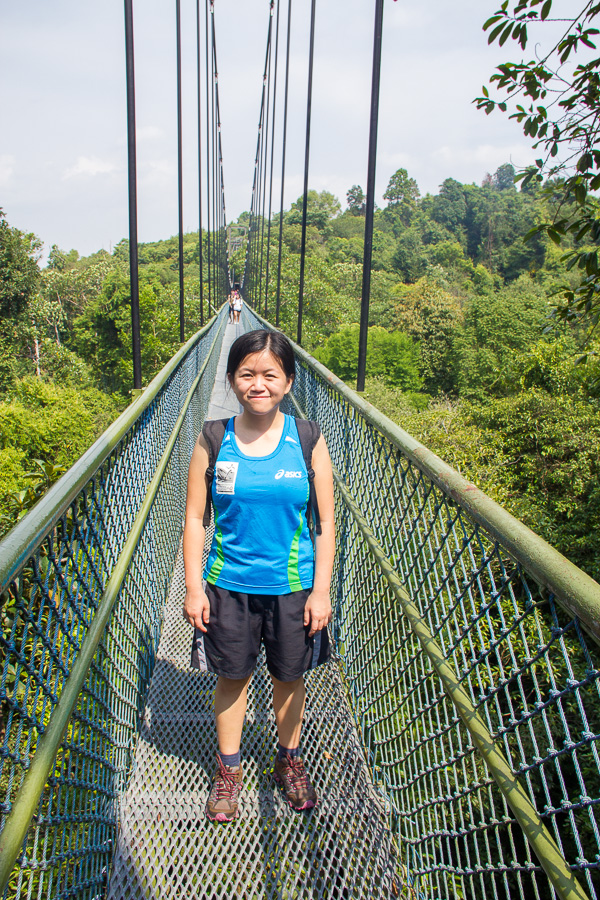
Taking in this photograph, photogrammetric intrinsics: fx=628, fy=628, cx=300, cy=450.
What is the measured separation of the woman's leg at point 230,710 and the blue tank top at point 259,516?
0.93 feet

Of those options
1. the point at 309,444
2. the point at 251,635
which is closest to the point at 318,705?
the point at 251,635

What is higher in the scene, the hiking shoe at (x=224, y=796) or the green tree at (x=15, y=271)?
the green tree at (x=15, y=271)

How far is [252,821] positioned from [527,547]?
118 cm

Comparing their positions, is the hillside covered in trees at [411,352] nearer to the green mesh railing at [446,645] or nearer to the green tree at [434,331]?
the green tree at [434,331]

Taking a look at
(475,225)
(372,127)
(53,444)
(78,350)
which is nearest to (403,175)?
(475,225)

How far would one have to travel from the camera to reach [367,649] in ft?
6.49

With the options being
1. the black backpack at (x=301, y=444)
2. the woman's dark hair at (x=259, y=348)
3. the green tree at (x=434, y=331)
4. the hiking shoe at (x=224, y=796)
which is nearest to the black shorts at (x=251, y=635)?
the black backpack at (x=301, y=444)

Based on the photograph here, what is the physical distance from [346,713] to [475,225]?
93643 mm

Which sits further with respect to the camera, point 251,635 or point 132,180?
point 132,180

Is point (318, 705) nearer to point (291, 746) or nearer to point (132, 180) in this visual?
point (291, 746)

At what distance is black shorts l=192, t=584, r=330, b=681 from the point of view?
4.79 ft

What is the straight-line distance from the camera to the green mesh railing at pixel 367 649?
0.82m

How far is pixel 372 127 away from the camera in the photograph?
3697 millimetres

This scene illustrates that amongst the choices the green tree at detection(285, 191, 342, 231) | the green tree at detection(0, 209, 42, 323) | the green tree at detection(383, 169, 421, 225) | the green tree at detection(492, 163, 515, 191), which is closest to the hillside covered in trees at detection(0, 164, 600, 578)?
the green tree at detection(0, 209, 42, 323)
